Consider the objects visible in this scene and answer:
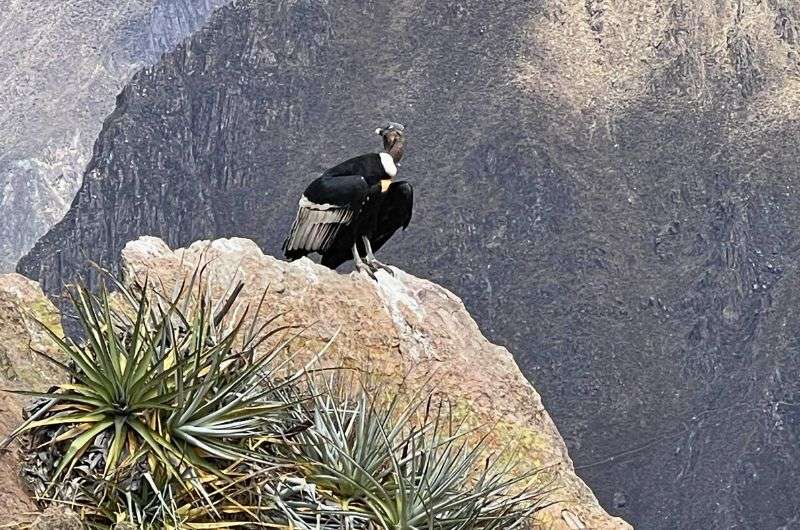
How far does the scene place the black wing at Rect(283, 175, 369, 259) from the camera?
17125mm

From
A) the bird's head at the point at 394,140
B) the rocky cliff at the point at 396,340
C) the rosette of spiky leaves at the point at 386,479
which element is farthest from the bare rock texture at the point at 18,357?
the bird's head at the point at 394,140

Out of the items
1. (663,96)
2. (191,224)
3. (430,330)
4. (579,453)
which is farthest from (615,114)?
(430,330)

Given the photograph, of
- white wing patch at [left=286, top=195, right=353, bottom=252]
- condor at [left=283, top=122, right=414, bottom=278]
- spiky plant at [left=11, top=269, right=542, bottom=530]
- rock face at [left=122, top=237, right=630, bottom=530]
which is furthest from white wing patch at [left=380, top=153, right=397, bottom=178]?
spiky plant at [left=11, top=269, right=542, bottom=530]

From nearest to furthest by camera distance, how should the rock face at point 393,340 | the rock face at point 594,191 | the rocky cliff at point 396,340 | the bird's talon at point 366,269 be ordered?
the rocky cliff at point 396,340, the rock face at point 393,340, the bird's talon at point 366,269, the rock face at point 594,191

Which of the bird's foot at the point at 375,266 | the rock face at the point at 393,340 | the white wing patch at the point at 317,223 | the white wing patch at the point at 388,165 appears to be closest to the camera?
the rock face at the point at 393,340

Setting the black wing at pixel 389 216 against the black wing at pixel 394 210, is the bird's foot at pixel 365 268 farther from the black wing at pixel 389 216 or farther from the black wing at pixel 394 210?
the black wing at pixel 394 210

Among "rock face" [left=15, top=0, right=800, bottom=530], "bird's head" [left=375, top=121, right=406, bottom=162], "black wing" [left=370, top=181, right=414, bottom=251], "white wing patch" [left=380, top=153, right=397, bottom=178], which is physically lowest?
"rock face" [left=15, top=0, right=800, bottom=530]

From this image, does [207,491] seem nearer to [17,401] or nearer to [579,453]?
[17,401]

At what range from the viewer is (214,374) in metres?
10.3

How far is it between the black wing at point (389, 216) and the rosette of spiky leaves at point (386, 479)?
6323mm

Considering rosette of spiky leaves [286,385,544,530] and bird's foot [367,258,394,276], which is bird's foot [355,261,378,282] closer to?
bird's foot [367,258,394,276]

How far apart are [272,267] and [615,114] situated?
512 feet

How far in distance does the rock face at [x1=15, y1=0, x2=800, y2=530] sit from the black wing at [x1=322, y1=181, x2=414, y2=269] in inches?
5144

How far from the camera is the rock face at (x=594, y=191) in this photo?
152125 mm
